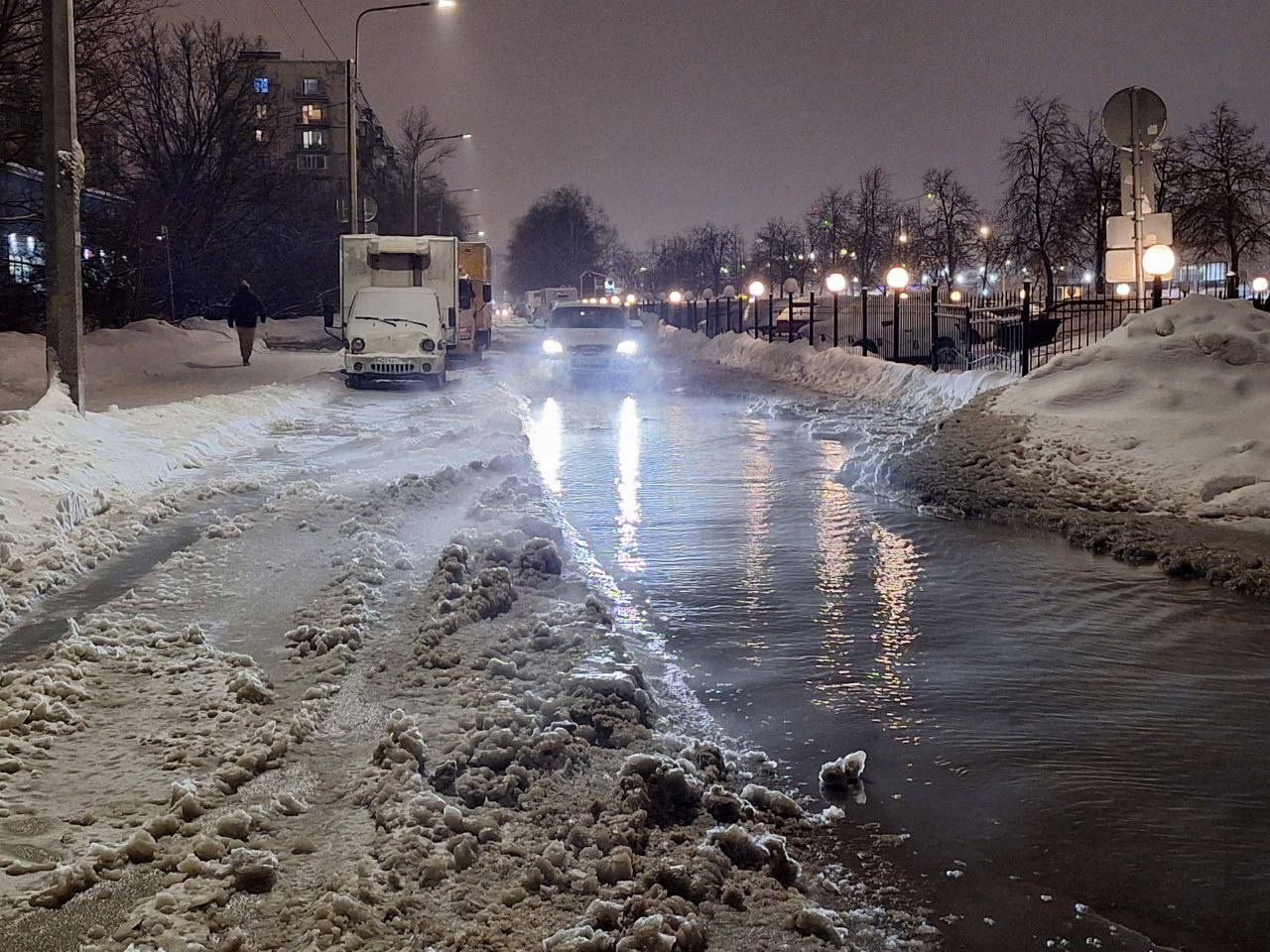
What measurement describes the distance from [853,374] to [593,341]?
658 centimetres

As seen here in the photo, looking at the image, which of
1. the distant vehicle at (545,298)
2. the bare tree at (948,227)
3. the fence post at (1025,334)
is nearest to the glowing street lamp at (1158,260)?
the fence post at (1025,334)

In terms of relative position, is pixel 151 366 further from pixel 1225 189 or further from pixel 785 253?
pixel 785 253

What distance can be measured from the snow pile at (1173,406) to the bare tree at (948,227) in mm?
57352

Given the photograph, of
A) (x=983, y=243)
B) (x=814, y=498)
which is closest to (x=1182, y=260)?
(x=983, y=243)

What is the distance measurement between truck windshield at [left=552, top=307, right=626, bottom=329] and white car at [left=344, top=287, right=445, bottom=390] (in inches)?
278

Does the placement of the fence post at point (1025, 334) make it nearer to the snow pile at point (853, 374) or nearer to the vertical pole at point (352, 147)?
the snow pile at point (853, 374)

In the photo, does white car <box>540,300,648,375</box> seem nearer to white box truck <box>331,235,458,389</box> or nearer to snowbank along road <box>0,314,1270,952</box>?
white box truck <box>331,235,458,389</box>

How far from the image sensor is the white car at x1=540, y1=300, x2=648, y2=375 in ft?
104

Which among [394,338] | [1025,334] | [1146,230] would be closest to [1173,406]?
[1146,230]

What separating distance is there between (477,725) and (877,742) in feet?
5.53

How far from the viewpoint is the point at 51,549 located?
8.49 metres

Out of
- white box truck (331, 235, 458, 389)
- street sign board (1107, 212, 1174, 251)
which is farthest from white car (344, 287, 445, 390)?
street sign board (1107, 212, 1174, 251)

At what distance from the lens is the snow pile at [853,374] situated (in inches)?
876

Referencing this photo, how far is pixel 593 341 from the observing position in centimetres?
3200
